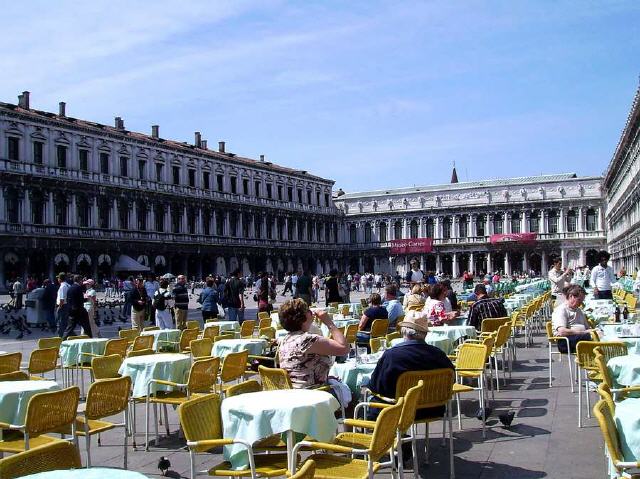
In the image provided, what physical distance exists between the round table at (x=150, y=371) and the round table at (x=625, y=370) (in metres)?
4.20

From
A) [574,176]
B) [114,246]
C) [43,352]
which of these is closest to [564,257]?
[574,176]

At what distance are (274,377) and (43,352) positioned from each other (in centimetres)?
383

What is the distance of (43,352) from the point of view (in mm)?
8453

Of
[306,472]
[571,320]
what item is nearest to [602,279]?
[571,320]

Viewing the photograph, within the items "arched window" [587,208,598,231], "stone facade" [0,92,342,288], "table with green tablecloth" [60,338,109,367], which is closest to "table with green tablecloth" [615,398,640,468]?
"table with green tablecloth" [60,338,109,367]

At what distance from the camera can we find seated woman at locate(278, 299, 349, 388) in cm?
604

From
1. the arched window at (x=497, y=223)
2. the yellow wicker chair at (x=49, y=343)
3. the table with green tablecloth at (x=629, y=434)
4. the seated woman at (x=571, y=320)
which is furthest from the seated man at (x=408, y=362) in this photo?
A: the arched window at (x=497, y=223)

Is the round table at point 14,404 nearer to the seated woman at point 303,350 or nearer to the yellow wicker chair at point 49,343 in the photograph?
the seated woman at point 303,350

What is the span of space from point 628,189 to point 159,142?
3231 cm

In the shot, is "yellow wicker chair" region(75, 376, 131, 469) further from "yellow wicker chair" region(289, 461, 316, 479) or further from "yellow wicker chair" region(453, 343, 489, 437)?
"yellow wicker chair" region(453, 343, 489, 437)

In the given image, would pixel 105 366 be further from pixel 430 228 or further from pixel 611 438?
pixel 430 228

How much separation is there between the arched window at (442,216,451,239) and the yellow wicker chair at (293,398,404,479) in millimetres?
73250

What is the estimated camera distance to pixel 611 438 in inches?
153

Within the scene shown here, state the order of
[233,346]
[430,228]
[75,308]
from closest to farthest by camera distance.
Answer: [233,346], [75,308], [430,228]
